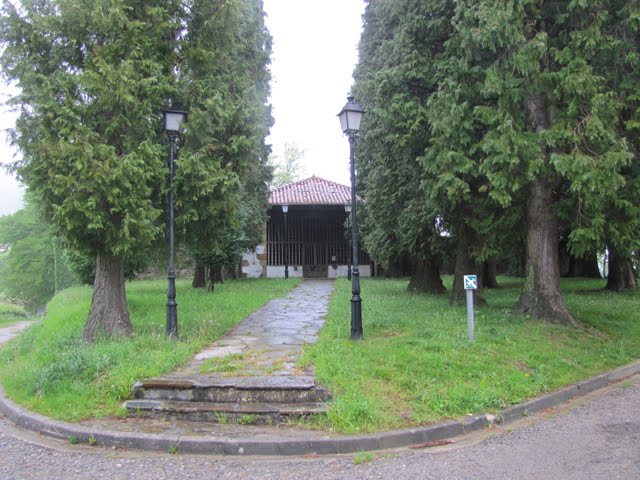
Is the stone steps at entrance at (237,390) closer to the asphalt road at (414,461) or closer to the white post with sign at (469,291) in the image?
the asphalt road at (414,461)

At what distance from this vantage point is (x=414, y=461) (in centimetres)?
420

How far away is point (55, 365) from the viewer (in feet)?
19.5

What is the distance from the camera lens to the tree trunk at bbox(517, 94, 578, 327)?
864 centimetres

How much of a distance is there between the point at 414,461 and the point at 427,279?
1203 cm

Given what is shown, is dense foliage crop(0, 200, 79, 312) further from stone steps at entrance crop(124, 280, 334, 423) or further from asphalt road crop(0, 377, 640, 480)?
asphalt road crop(0, 377, 640, 480)

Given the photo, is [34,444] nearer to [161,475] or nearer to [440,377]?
[161,475]

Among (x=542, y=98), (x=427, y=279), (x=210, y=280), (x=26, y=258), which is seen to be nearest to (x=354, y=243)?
(x=542, y=98)

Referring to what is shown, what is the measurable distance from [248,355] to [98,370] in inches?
74.3

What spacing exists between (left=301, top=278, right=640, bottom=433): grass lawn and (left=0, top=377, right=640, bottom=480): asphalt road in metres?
0.47

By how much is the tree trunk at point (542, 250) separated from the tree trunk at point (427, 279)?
6.54 metres

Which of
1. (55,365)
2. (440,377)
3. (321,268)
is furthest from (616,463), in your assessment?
(321,268)

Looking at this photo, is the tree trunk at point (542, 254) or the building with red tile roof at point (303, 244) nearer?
the tree trunk at point (542, 254)

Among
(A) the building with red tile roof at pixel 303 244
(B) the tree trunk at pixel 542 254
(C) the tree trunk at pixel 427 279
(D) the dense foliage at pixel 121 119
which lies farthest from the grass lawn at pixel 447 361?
(A) the building with red tile roof at pixel 303 244

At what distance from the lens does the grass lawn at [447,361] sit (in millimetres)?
5020
